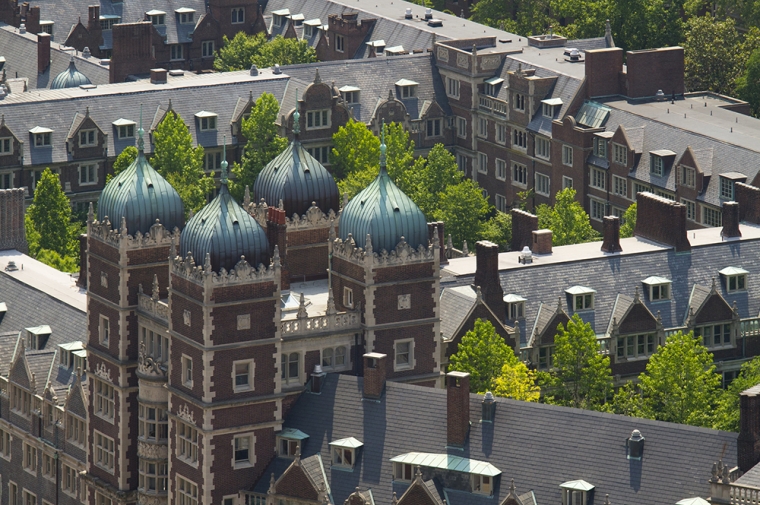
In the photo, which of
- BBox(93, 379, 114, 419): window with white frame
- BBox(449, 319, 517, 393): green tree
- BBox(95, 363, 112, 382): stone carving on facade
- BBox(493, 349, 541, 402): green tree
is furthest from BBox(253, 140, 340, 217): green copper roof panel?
BBox(93, 379, 114, 419): window with white frame

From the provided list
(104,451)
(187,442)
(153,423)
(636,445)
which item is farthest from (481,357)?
(636,445)

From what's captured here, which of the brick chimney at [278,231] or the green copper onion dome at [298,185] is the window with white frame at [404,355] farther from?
the green copper onion dome at [298,185]

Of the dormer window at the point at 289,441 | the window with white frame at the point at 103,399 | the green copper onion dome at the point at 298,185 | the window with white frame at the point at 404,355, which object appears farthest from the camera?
the green copper onion dome at the point at 298,185

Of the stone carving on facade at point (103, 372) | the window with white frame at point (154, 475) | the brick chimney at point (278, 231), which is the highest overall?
the brick chimney at point (278, 231)

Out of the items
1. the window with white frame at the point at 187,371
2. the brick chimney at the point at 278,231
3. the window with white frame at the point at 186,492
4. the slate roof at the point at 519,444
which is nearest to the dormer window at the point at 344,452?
the slate roof at the point at 519,444

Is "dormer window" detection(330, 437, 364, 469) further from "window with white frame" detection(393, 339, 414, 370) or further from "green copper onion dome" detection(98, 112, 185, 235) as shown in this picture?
"green copper onion dome" detection(98, 112, 185, 235)

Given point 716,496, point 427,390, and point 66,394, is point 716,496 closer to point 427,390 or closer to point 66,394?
point 427,390

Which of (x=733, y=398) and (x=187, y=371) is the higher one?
(x=187, y=371)

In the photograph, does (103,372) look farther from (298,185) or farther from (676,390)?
(676,390)
